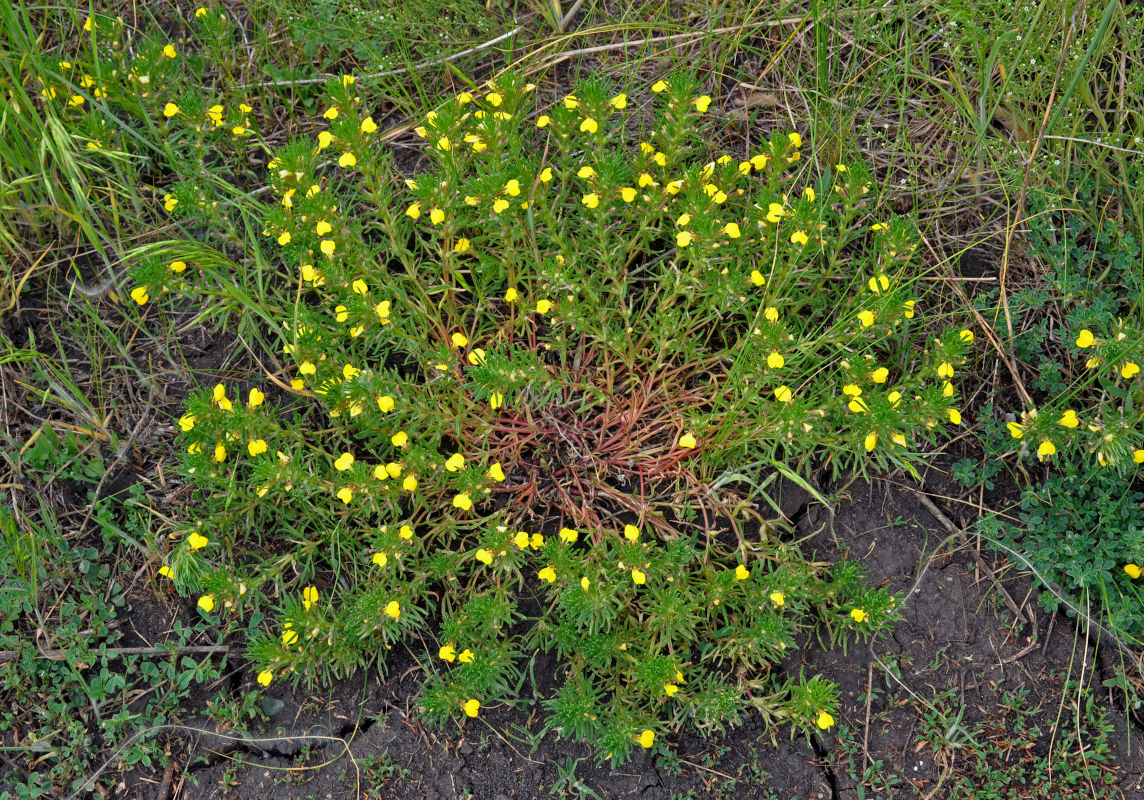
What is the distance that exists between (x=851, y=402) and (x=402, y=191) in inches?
89.9

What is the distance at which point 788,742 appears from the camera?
3211mm

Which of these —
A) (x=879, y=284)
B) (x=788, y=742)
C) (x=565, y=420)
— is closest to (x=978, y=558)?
(x=788, y=742)

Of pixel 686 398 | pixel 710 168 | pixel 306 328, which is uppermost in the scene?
pixel 710 168

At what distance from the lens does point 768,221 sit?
3297 mm

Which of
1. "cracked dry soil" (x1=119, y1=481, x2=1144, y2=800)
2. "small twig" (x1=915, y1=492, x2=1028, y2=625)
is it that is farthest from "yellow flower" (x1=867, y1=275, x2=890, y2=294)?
"cracked dry soil" (x1=119, y1=481, x2=1144, y2=800)

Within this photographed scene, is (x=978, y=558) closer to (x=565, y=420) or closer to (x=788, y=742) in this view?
(x=788, y=742)

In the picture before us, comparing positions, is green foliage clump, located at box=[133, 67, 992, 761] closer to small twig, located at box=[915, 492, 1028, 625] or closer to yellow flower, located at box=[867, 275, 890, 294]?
yellow flower, located at box=[867, 275, 890, 294]

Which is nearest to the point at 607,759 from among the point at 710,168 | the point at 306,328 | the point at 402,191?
the point at 306,328

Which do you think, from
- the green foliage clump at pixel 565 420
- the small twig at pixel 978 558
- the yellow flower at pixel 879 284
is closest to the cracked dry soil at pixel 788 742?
the small twig at pixel 978 558

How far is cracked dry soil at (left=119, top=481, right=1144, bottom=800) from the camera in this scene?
3.16 meters

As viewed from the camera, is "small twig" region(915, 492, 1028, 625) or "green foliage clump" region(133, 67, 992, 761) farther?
"small twig" region(915, 492, 1028, 625)

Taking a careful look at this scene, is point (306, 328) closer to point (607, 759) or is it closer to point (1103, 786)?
point (607, 759)

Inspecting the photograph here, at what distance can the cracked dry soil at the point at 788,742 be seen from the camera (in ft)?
10.4

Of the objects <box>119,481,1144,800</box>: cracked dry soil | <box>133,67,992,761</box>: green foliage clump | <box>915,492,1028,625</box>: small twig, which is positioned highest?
<box>133,67,992,761</box>: green foliage clump
